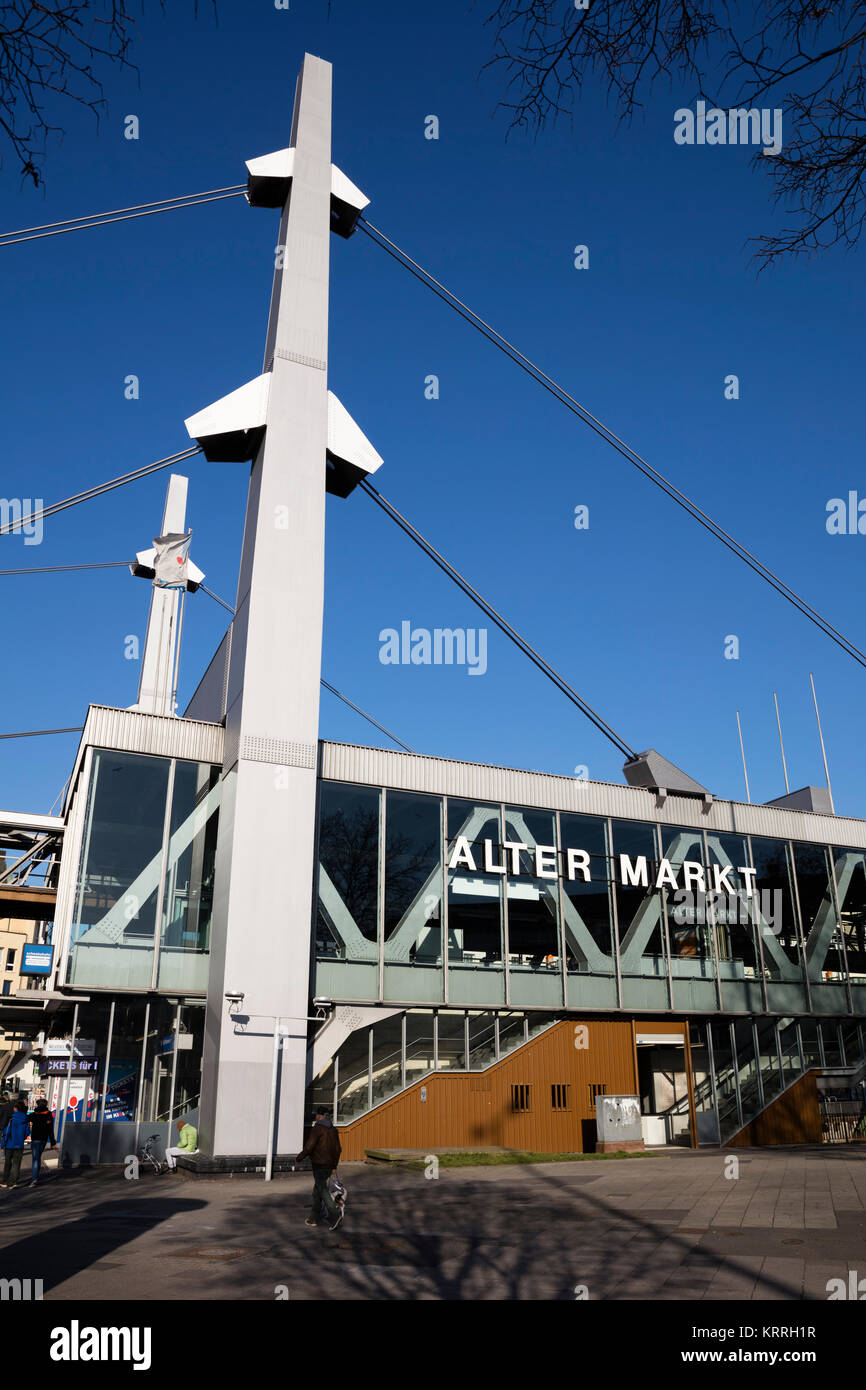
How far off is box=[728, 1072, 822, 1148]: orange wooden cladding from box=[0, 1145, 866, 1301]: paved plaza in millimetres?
10918

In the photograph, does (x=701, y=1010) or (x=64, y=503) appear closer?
(x=64, y=503)

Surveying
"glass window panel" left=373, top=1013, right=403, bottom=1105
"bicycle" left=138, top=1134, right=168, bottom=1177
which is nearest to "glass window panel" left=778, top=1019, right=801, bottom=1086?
"glass window panel" left=373, top=1013, right=403, bottom=1105

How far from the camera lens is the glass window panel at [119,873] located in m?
22.9

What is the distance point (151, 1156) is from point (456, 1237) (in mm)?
12120

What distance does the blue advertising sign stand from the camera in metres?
26.1

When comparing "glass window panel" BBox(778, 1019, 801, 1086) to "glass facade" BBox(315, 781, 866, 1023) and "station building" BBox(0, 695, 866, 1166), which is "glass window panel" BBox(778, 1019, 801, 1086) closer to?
"station building" BBox(0, 695, 866, 1166)

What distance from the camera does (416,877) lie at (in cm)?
2747

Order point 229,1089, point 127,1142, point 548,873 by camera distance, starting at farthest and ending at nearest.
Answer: point 548,873 < point 127,1142 < point 229,1089

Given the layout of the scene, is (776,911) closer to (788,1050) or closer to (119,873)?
(788,1050)

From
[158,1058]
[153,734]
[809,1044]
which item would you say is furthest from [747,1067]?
[153,734]

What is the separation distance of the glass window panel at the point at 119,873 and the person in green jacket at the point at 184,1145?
325 cm

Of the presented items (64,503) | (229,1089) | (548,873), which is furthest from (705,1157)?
(64,503)
